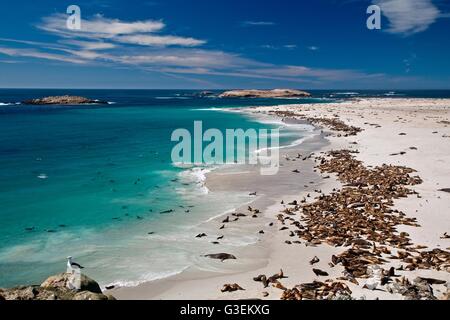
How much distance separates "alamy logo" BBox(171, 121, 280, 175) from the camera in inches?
1164

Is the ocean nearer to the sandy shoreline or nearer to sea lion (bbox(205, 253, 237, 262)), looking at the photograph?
sea lion (bbox(205, 253, 237, 262))

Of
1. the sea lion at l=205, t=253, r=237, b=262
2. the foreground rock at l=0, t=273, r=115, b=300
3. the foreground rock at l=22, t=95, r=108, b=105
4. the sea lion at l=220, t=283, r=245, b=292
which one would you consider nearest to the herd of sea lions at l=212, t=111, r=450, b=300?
the sea lion at l=220, t=283, r=245, b=292

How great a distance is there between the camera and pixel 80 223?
52.1 ft

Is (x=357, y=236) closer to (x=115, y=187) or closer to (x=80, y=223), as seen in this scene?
(x=80, y=223)

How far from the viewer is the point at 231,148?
1460 inches

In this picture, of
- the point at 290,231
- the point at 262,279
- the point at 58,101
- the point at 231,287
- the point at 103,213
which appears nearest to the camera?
the point at 231,287

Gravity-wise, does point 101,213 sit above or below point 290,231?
below

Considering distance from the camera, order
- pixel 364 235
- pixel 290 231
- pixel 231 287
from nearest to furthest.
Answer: pixel 231 287 < pixel 364 235 < pixel 290 231

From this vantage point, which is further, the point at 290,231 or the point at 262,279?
the point at 290,231

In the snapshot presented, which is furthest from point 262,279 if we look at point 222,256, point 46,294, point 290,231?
point 46,294

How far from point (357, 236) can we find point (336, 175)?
10262mm

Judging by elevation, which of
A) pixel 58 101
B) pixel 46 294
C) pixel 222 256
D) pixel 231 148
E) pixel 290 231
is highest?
pixel 58 101

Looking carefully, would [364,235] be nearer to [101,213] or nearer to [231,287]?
[231,287]
